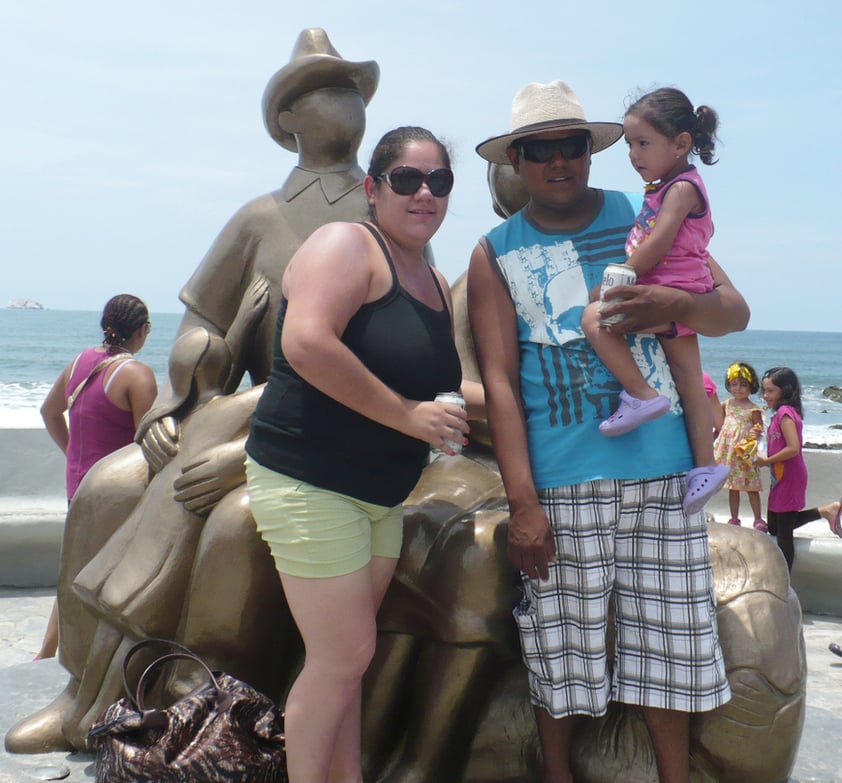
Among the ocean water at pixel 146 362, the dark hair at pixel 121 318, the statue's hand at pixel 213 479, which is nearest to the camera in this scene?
the statue's hand at pixel 213 479

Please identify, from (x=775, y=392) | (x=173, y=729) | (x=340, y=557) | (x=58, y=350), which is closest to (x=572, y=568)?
(x=340, y=557)

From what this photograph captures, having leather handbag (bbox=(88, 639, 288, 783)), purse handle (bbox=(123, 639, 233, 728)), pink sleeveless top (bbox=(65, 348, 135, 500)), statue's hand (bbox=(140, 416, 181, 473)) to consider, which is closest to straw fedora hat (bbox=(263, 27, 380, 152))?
statue's hand (bbox=(140, 416, 181, 473))

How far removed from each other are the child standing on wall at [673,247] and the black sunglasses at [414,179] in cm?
46

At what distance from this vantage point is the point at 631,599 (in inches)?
95.6

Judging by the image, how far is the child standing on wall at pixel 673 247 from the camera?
90.7 inches

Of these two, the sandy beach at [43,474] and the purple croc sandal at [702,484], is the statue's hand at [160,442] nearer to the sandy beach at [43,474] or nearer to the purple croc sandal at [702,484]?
the purple croc sandal at [702,484]

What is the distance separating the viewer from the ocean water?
2753 cm

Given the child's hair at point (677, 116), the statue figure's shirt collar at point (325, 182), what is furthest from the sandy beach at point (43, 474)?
the child's hair at point (677, 116)

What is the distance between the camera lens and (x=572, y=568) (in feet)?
7.86

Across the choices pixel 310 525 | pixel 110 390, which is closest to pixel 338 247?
pixel 310 525

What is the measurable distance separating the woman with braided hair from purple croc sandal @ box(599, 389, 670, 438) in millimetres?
2410

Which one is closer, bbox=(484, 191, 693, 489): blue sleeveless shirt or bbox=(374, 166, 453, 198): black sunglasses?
bbox=(374, 166, 453, 198): black sunglasses

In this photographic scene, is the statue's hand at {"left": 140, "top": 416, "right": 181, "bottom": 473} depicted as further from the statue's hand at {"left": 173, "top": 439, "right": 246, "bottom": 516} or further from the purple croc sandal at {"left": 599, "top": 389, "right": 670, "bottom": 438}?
the purple croc sandal at {"left": 599, "top": 389, "right": 670, "bottom": 438}

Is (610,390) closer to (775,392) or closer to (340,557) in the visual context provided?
(340,557)
